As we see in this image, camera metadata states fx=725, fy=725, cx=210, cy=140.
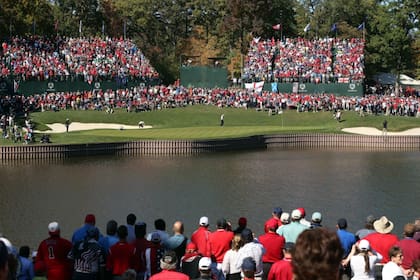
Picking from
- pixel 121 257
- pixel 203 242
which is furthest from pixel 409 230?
pixel 121 257

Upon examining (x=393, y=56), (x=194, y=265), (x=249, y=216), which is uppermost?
(x=393, y=56)

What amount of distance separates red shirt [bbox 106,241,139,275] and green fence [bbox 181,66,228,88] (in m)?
65.4

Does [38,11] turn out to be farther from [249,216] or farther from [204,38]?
[249,216]

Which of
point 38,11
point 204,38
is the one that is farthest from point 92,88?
point 204,38

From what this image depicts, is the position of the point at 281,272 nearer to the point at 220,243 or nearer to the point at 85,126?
the point at 220,243

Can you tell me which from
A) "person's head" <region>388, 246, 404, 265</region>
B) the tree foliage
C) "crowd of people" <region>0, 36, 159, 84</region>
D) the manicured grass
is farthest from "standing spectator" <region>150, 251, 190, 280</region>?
the tree foliage

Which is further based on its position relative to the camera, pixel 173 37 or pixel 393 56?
pixel 173 37

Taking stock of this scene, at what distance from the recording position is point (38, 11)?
3563 inches

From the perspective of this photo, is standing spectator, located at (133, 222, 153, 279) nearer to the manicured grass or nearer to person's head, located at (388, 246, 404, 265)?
person's head, located at (388, 246, 404, 265)

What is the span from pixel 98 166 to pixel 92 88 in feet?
87.0

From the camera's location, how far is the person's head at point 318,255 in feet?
17.9

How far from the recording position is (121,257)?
43.5ft

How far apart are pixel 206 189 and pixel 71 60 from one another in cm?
3942

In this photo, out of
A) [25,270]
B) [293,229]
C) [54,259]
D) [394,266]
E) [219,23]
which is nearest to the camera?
[394,266]
